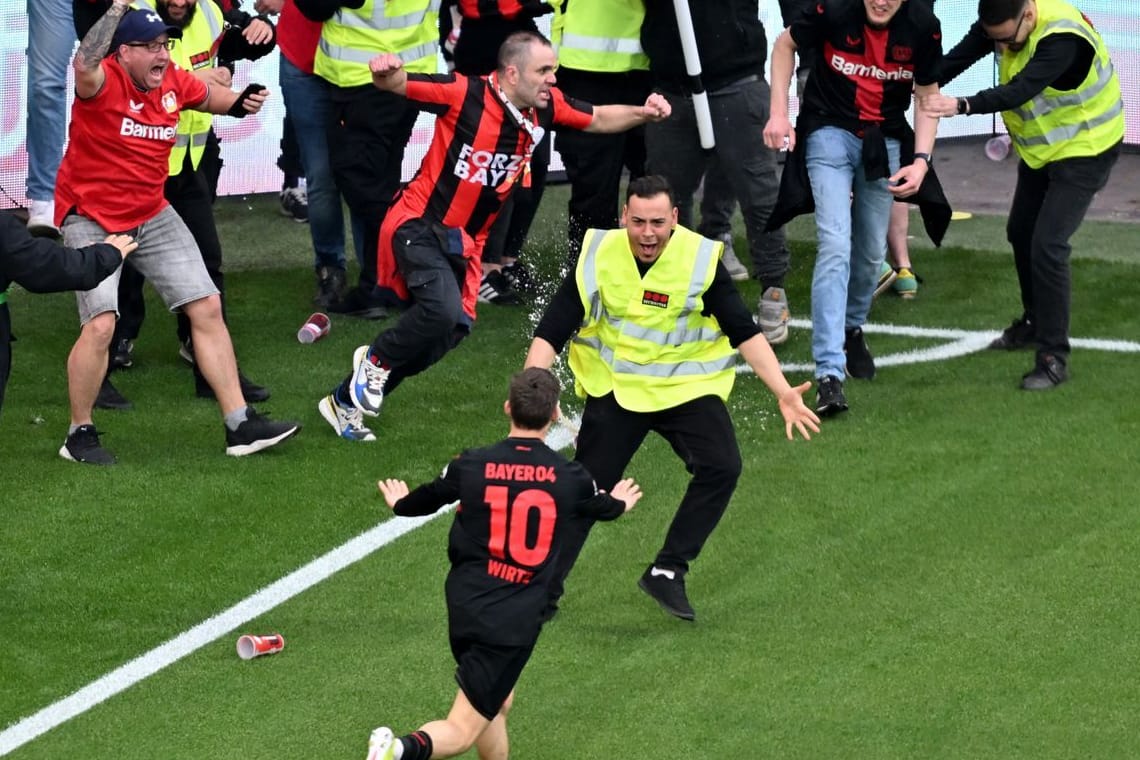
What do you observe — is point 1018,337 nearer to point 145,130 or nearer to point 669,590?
point 669,590

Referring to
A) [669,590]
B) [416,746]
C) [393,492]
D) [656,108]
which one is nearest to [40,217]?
[656,108]

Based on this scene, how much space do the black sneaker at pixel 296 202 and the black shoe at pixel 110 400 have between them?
3373 millimetres

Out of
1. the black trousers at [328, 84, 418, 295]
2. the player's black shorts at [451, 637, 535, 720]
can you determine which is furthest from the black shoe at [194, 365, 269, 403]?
the player's black shorts at [451, 637, 535, 720]

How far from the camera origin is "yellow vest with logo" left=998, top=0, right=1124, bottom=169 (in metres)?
9.38

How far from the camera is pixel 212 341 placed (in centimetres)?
874

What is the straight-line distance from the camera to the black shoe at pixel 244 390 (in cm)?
962

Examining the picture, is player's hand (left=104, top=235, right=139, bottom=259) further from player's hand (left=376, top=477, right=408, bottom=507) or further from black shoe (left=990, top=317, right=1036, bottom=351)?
black shoe (left=990, top=317, right=1036, bottom=351)

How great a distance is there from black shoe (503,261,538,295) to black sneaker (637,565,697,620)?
168 inches

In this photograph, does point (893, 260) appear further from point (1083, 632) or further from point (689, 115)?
point (1083, 632)

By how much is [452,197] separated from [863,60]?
6.79 ft

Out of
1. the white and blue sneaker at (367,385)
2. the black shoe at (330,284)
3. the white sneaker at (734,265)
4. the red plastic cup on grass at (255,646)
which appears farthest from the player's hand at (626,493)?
the white sneaker at (734,265)

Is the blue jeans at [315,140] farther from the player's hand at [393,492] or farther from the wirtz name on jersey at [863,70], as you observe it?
the player's hand at [393,492]

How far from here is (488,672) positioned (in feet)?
18.7

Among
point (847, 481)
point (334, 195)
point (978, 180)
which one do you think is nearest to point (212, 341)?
point (334, 195)
